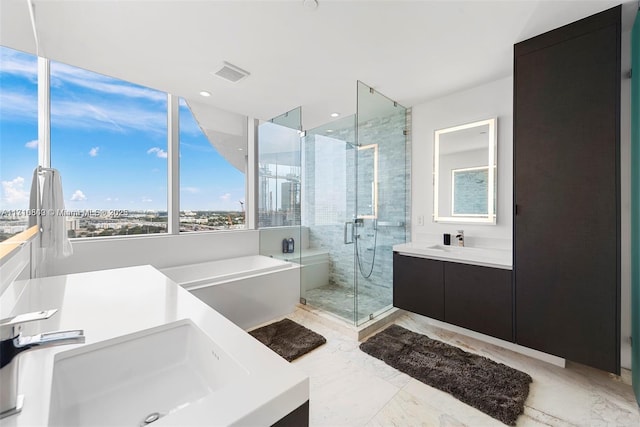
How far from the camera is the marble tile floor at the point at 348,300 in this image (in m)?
2.93

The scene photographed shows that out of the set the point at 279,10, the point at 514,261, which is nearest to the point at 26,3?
the point at 279,10

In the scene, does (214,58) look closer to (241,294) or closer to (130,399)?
(241,294)

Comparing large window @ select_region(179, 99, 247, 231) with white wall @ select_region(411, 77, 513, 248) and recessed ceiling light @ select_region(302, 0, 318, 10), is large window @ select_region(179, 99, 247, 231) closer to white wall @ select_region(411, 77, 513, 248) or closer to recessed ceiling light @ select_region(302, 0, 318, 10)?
recessed ceiling light @ select_region(302, 0, 318, 10)

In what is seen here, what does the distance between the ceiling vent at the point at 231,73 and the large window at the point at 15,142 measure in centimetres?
129

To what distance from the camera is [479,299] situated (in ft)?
7.40

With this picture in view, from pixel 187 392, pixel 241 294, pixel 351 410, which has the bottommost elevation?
pixel 351 410

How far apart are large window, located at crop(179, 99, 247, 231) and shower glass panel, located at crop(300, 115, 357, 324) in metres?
0.98

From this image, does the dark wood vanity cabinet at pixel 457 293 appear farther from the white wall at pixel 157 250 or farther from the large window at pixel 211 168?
the large window at pixel 211 168

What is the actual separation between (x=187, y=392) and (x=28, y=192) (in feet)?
4.84

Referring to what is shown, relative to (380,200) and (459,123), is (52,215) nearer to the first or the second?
(380,200)

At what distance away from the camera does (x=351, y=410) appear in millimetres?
1680

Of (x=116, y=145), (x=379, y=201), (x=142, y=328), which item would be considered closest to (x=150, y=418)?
(x=142, y=328)

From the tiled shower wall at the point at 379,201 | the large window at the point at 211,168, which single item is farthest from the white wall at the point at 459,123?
the large window at the point at 211,168

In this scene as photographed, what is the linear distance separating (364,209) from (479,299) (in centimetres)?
145
